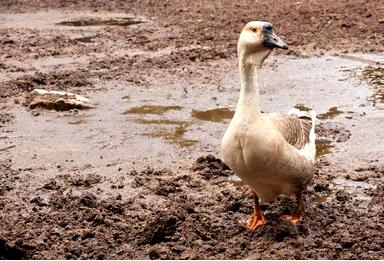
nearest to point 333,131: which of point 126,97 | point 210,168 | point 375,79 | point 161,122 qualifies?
point 210,168

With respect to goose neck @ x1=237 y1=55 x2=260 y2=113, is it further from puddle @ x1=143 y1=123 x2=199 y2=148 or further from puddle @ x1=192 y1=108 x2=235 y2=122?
puddle @ x1=192 y1=108 x2=235 y2=122

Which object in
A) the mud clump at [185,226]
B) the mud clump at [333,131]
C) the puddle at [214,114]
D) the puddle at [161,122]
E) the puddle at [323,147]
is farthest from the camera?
the puddle at [214,114]

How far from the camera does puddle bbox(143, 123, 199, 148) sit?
26.6 feet

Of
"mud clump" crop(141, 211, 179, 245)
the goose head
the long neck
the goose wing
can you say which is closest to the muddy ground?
"mud clump" crop(141, 211, 179, 245)

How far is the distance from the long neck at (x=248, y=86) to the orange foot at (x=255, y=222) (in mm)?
916

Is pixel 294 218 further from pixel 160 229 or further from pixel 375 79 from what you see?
pixel 375 79

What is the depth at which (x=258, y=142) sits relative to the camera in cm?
505

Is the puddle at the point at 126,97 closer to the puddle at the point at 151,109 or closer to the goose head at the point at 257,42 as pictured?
the puddle at the point at 151,109

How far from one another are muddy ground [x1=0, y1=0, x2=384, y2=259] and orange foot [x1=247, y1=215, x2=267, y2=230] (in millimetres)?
68

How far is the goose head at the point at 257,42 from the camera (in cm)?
514

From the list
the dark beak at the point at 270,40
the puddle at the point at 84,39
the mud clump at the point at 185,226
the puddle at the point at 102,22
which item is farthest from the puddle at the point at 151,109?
the puddle at the point at 102,22

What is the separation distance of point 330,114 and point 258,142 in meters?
4.25

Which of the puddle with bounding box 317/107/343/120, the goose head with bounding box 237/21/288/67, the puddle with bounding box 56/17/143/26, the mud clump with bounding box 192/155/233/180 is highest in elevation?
the goose head with bounding box 237/21/288/67

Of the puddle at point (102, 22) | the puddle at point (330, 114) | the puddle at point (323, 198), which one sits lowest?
the puddle at point (102, 22)
